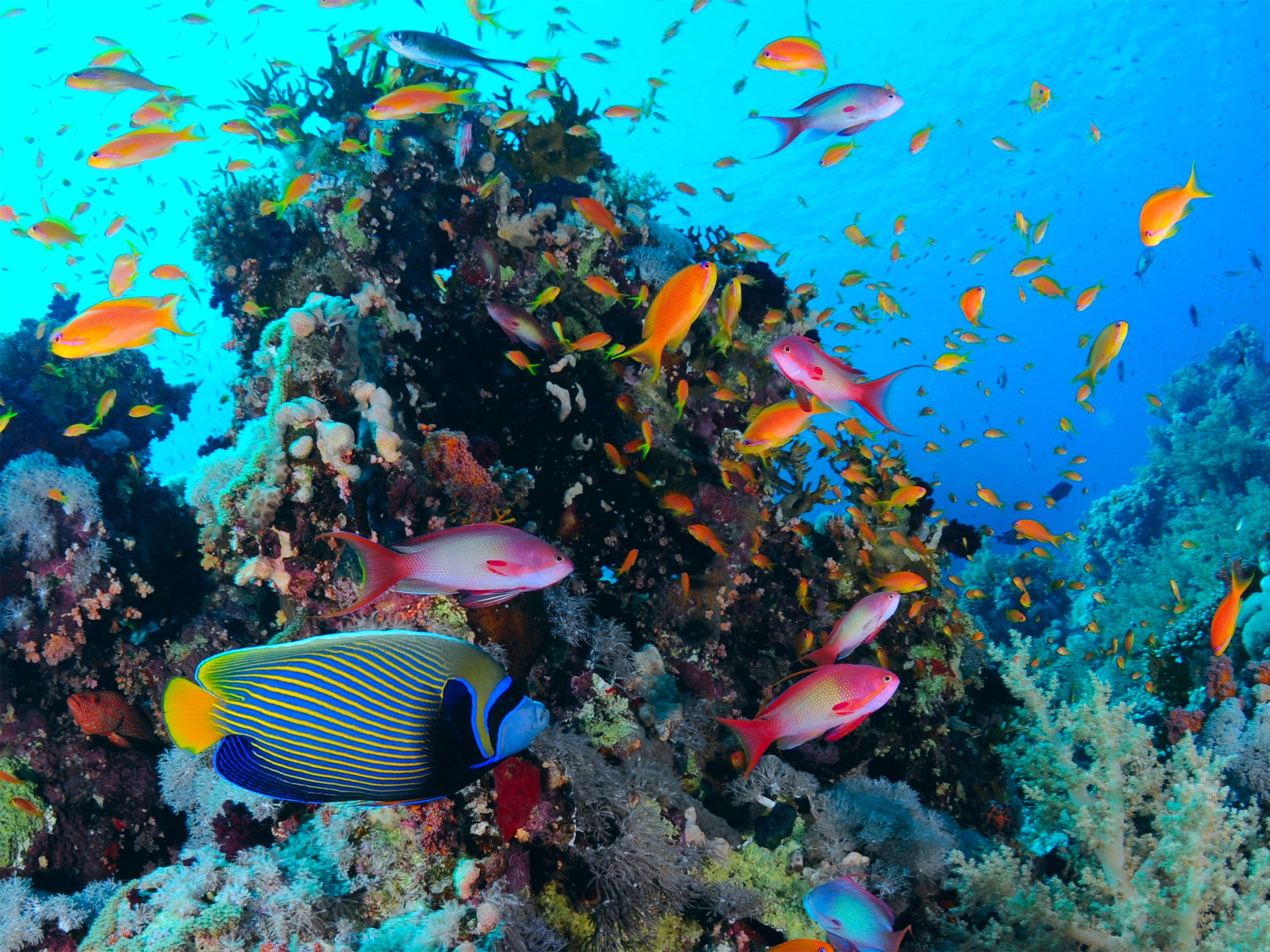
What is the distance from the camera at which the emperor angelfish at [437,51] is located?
4.09 metres

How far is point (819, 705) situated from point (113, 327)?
4.60 meters

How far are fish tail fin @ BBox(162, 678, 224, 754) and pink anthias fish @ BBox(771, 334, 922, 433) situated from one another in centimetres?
282

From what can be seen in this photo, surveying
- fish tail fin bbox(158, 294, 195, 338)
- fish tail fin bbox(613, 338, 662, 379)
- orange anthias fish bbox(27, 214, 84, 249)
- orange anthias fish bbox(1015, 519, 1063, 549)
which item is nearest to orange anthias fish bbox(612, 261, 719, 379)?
fish tail fin bbox(613, 338, 662, 379)

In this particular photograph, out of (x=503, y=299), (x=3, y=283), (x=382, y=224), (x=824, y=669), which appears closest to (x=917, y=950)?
(x=824, y=669)

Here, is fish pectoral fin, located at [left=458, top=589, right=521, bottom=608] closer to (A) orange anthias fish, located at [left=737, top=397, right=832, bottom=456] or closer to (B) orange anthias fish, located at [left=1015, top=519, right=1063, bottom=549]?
(A) orange anthias fish, located at [left=737, top=397, right=832, bottom=456]

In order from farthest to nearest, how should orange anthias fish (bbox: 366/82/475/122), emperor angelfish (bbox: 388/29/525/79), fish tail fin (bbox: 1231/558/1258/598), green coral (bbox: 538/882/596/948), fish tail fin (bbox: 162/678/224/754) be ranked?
orange anthias fish (bbox: 366/82/475/122) < fish tail fin (bbox: 1231/558/1258/598) < emperor angelfish (bbox: 388/29/525/79) < green coral (bbox: 538/882/596/948) < fish tail fin (bbox: 162/678/224/754)

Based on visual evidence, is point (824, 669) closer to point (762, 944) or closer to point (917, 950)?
point (762, 944)

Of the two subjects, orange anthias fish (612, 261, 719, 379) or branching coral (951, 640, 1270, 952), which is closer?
branching coral (951, 640, 1270, 952)

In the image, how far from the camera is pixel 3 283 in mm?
52594

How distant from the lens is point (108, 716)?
419 centimetres

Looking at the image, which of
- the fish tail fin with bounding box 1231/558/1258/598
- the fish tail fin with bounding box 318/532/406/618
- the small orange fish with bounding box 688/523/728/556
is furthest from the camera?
the small orange fish with bounding box 688/523/728/556

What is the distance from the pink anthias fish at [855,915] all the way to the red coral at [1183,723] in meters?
4.86

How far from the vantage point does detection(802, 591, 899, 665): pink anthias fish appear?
3.59 metres

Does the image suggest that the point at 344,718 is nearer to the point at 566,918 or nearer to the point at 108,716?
the point at 566,918
